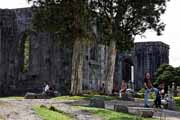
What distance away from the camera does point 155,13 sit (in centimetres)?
2789

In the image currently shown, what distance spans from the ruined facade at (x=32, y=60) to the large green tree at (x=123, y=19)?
779 cm

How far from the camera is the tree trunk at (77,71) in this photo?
26.3m

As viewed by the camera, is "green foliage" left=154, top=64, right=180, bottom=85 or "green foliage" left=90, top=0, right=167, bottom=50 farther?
"green foliage" left=154, top=64, right=180, bottom=85

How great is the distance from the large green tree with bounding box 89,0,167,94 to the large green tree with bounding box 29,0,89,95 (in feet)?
4.95

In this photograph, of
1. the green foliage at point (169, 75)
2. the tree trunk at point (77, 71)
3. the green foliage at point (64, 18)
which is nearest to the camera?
the green foliage at point (64, 18)

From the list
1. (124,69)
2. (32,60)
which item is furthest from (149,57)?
(32,60)

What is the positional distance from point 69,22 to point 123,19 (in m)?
3.74

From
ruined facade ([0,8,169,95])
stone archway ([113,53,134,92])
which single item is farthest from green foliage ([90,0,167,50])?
stone archway ([113,53,134,92])

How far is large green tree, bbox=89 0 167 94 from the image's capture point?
27.5 meters

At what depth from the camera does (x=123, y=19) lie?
2806cm

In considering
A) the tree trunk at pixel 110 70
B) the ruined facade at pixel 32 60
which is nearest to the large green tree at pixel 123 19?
the tree trunk at pixel 110 70

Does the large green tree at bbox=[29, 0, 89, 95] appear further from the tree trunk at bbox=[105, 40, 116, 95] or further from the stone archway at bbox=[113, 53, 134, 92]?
the stone archway at bbox=[113, 53, 134, 92]

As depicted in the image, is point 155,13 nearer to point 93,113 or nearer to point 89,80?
point 89,80

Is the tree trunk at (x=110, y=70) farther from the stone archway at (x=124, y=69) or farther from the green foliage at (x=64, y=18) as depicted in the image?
the stone archway at (x=124, y=69)
